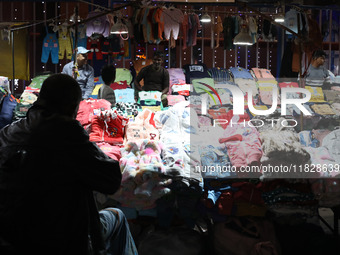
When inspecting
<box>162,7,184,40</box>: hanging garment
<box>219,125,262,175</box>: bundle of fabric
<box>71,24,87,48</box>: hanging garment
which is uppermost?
<box>162,7,184,40</box>: hanging garment

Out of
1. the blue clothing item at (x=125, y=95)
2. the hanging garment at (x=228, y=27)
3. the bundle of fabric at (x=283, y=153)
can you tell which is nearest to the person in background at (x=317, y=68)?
the hanging garment at (x=228, y=27)

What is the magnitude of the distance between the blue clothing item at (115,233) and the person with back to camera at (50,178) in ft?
1.34

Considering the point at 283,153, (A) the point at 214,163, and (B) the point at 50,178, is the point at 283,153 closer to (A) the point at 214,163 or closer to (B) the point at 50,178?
(A) the point at 214,163

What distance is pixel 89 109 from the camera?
5.11 m

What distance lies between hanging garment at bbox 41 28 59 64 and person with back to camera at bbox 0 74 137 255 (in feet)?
24.0

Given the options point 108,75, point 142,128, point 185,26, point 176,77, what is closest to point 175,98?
point 108,75

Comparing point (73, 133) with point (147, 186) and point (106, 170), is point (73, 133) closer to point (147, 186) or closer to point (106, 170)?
point (106, 170)

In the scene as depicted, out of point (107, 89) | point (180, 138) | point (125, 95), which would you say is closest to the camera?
point (180, 138)

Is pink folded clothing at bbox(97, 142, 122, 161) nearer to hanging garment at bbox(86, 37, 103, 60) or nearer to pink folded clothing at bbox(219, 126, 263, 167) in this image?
pink folded clothing at bbox(219, 126, 263, 167)

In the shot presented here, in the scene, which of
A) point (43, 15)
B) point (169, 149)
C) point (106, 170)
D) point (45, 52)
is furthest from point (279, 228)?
point (43, 15)

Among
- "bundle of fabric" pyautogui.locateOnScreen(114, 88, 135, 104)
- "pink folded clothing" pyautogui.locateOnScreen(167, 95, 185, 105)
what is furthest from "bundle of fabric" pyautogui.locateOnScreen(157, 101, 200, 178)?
"bundle of fabric" pyautogui.locateOnScreen(114, 88, 135, 104)

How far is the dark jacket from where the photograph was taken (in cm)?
242

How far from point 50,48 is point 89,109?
4.91 metres

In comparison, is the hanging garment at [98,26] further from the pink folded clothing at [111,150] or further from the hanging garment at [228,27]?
the pink folded clothing at [111,150]
